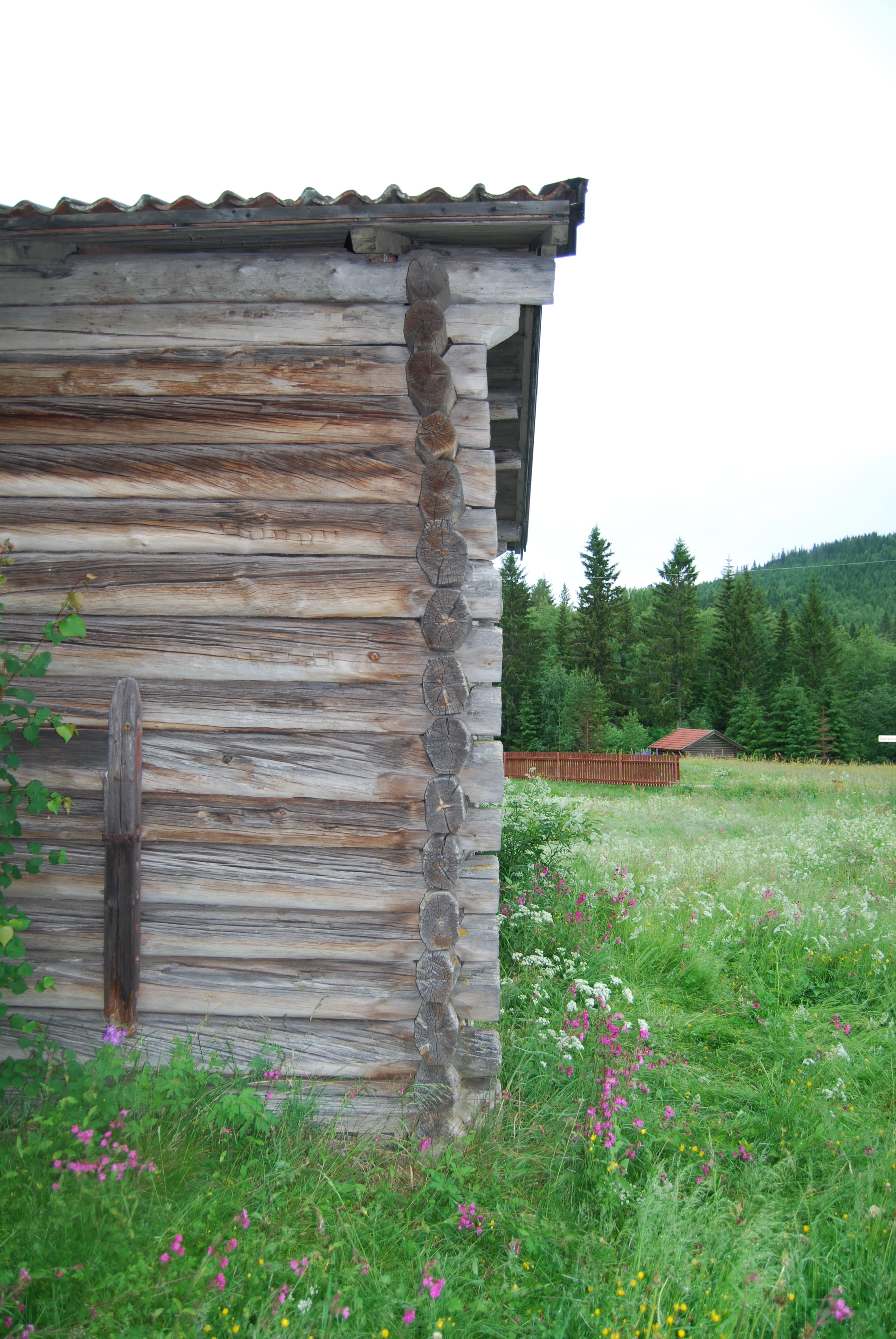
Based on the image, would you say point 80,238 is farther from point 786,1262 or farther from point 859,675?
point 859,675

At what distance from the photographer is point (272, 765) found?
3.29m

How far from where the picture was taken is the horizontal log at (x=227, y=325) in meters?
3.36

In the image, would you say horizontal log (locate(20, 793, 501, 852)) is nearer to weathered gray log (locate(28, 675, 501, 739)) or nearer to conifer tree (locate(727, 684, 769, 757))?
weathered gray log (locate(28, 675, 501, 739))

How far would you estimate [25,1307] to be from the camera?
7.02 feet

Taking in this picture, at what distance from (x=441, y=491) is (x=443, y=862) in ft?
5.54

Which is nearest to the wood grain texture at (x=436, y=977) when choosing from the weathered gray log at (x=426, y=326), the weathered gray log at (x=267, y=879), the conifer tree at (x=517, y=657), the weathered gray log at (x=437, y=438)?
the weathered gray log at (x=267, y=879)

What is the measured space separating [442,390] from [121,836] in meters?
2.54

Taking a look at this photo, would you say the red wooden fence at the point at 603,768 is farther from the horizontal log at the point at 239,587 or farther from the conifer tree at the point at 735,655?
the conifer tree at the point at 735,655

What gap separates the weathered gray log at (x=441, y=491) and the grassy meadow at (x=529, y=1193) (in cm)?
262

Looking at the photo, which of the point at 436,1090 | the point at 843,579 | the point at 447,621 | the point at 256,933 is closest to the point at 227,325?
the point at 447,621

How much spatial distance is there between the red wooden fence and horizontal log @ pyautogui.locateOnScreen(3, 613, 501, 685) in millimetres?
19724

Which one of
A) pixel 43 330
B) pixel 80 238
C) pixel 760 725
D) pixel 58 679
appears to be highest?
pixel 80 238

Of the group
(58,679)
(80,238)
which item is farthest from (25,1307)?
(80,238)

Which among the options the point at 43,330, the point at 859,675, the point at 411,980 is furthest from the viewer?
the point at 859,675
